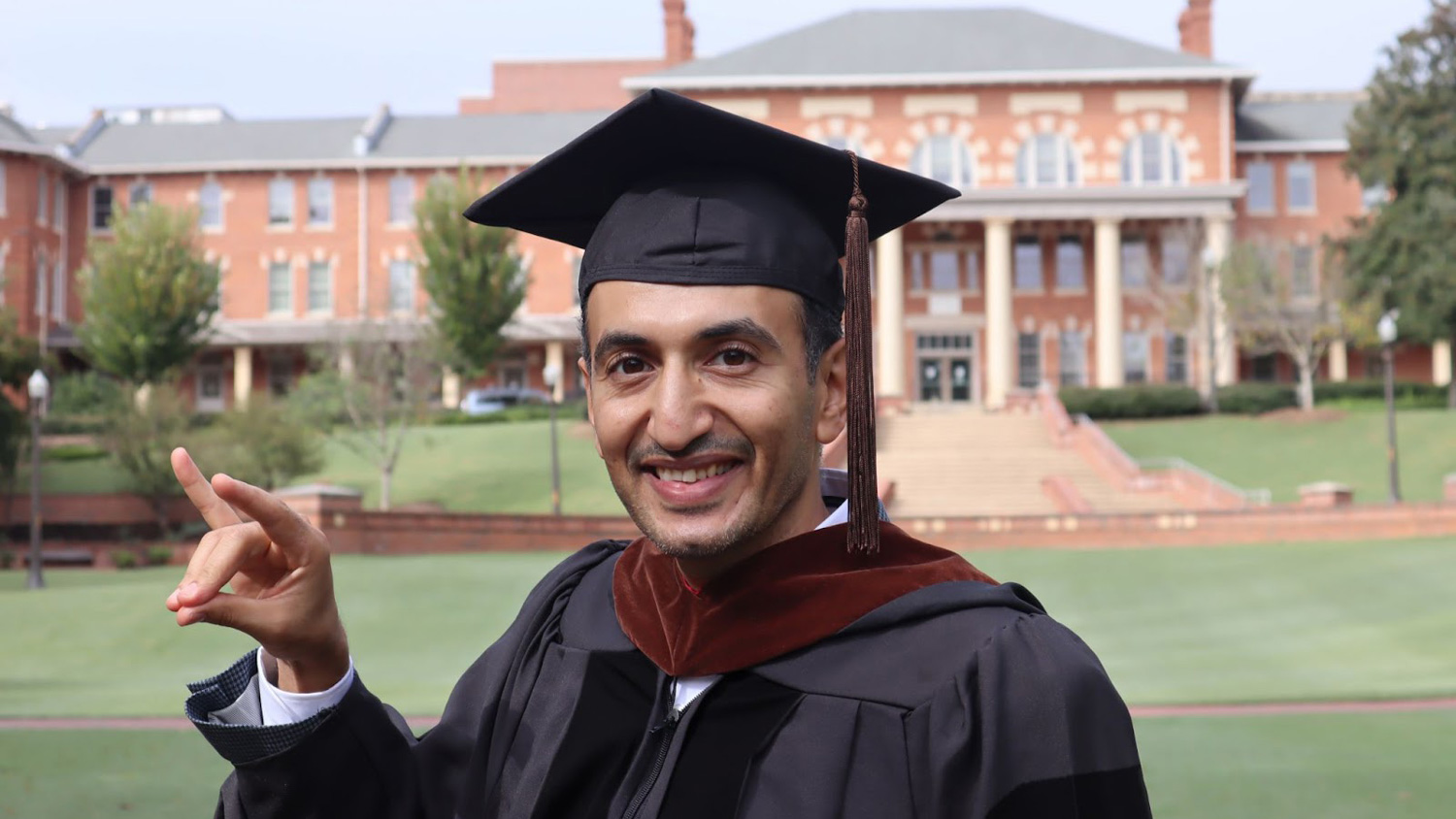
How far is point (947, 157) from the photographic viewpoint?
156ft

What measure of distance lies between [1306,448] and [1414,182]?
39.5ft

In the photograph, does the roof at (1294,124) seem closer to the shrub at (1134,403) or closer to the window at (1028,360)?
the window at (1028,360)

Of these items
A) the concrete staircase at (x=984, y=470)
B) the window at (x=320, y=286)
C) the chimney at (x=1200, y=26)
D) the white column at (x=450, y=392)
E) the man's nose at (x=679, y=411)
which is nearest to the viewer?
the man's nose at (x=679, y=411)

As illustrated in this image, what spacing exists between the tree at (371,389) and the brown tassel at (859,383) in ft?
95.5

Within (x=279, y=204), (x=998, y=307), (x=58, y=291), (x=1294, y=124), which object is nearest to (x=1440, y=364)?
(x=1294, y=124)

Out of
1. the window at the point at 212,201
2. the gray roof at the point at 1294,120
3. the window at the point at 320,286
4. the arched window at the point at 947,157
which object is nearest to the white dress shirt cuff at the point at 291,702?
the arched window at the point at 947,157

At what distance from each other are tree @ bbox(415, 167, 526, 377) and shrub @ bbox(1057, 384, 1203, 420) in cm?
1630

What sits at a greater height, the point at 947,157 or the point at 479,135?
the point at 479,135

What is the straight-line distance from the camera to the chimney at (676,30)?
173 feet

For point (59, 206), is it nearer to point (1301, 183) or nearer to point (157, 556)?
point (157, 556)

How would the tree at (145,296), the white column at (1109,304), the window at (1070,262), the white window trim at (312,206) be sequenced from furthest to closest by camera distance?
the white window trim at (312,206), the window at (1070,262), the white column at (1109,304), the tree at (145,296)

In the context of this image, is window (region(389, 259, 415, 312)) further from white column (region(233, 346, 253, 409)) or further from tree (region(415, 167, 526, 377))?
tree (region(415, 167, 526, 377))

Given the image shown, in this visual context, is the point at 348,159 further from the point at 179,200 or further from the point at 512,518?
the point at 512,518

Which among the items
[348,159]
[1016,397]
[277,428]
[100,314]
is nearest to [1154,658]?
[277,428]
